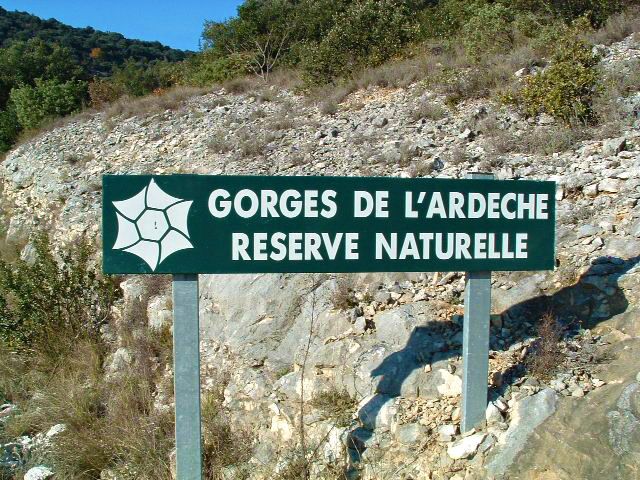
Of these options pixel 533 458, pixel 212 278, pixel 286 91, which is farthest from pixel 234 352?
pixel 286 91

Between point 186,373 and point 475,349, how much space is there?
5.41ft

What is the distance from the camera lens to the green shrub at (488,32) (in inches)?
438

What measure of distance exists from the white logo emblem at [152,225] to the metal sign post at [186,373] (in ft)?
0.58

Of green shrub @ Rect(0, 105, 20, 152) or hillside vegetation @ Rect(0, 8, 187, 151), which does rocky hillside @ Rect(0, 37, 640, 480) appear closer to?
hillside vegetation @ Rect(0, 8, 187, 151)

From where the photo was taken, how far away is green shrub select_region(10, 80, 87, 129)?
17438 millimetres

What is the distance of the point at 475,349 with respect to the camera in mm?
3445

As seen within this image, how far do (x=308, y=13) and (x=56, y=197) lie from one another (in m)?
11.4

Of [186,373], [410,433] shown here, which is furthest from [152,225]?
[410,433]

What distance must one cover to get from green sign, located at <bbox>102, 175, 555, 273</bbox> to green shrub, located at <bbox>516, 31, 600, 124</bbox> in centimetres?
442

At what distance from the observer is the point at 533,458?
10.2 feet

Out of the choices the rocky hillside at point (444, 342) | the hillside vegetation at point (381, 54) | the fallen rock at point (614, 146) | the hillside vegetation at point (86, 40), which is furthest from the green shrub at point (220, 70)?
the hillside vegetation at point (86, 40)

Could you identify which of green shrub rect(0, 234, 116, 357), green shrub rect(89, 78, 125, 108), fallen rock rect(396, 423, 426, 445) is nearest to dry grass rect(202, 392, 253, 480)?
fallen rock rect(396, 423, 426, 445)

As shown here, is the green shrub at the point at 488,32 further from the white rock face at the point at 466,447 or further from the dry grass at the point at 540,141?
the white rock face at the point at 466,447

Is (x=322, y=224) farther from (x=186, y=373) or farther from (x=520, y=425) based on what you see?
(x=520, y=425)
